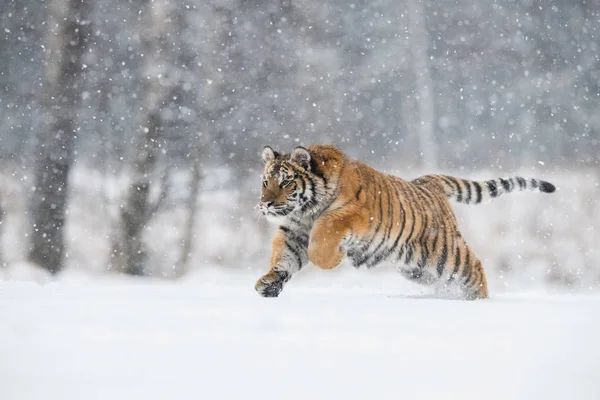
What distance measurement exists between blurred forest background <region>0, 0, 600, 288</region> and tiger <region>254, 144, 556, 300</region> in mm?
5334

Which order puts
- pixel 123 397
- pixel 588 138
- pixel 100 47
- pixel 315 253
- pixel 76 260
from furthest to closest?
pixel 588 138 < pixel 76 260 < pixel 100 47 < pixel 315 253 < pixel 123 397

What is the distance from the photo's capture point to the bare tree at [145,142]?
9.16 metres

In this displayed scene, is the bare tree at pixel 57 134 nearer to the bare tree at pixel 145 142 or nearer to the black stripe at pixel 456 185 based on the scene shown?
the bare tree at pixel 145 142

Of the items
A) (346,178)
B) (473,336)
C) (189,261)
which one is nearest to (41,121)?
(189,261)

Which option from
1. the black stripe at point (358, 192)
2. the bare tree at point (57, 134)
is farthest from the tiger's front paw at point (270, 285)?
the bare tree at point (57, 134)

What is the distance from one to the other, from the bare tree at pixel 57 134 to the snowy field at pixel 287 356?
236 inches

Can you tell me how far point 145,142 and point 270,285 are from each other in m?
6.37

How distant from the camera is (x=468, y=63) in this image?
1134cm

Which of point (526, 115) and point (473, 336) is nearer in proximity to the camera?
point (473, 336)

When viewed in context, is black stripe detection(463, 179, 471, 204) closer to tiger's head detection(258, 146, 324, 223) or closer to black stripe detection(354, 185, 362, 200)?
black stripe detection(354, 185, 362, 200)

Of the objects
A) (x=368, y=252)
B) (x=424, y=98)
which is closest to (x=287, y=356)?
(x=368, y=252)

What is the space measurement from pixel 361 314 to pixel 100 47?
798 cm

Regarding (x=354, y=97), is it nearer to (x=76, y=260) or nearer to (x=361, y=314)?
(x=76, y=260)

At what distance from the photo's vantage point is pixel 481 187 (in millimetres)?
4348
